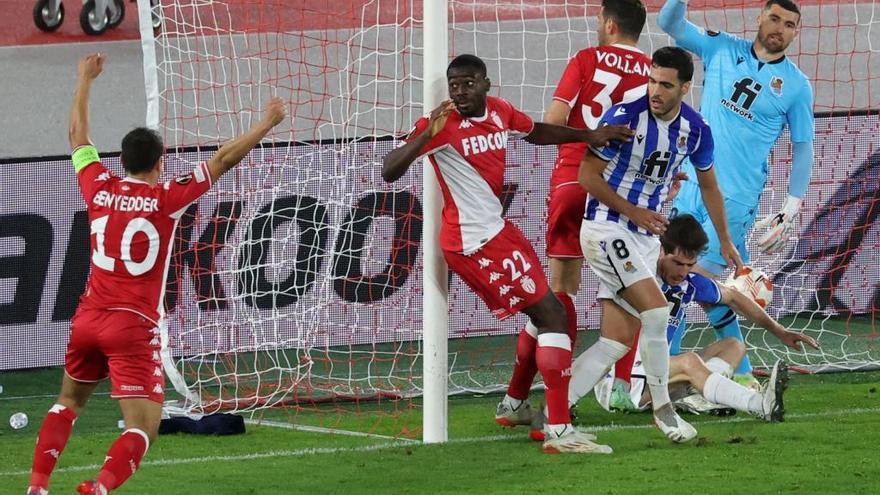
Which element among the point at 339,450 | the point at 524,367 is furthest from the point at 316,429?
the point at 524,367

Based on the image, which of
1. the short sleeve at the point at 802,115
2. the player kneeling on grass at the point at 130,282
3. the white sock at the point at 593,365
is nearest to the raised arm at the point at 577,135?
the white sock at the point at 593,365

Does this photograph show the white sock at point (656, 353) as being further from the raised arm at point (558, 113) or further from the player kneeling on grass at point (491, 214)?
the raised arm at point (558, 113)

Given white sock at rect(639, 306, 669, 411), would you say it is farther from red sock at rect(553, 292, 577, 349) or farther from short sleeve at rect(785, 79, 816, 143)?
short sleeve at rect(785, 79, 816, 143)

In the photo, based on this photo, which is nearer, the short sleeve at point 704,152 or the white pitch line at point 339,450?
the white pitch line at point 339,450

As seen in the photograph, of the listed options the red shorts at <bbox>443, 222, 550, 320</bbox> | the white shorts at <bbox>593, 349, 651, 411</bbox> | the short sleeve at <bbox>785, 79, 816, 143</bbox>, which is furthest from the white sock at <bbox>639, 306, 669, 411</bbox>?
the short sleeve at <bbox>785, 79, 816, 143</bbox>

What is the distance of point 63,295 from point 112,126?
18.6 ft

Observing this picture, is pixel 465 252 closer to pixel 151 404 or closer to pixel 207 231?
pixel 151 404

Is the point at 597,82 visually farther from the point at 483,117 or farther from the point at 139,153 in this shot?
the point at 139,153

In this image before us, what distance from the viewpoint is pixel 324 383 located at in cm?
897

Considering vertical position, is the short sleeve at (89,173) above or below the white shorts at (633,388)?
above

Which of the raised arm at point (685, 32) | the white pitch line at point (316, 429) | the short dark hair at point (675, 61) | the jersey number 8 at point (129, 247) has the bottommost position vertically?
the white pitch line at point (316, 429)

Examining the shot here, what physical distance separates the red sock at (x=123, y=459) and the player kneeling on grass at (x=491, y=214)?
1689 millimetres

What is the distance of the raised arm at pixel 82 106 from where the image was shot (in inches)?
249

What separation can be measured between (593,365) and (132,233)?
7.58 feet
